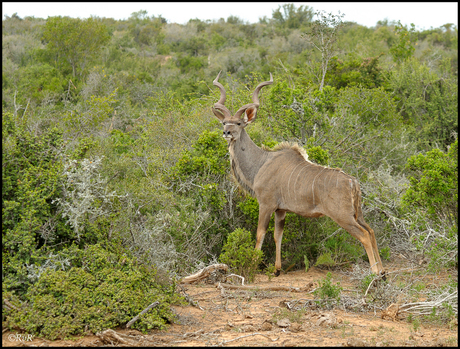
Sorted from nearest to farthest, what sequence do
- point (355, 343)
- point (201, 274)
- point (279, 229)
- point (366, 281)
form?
point (355, 343) < point (366, 281) < point (201, 274) < point (279, 229)

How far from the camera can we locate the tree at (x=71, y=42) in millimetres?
16938

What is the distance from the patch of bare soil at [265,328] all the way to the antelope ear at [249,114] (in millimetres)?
2617

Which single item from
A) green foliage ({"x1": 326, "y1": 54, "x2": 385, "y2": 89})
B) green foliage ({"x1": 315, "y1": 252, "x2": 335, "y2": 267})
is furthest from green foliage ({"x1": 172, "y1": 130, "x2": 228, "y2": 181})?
green foliage ({"x1": 326, "y1": 54, "x2": 385, "y2": 89})

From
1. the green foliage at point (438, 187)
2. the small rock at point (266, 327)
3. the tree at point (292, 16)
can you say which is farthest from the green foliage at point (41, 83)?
the tree at point (292, 16)

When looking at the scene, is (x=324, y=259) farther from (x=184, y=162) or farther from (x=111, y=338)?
(x=111, y=338)

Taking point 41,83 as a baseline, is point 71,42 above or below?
above

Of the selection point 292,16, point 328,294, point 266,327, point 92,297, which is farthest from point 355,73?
point 292,16

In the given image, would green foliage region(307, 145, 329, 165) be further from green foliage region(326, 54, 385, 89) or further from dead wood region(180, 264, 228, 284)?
green foliage region(326, 54, 385, 89)

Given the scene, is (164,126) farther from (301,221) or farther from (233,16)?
(233,16)

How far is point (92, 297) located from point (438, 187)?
13.4 feet

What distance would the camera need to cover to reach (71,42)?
16969 mm

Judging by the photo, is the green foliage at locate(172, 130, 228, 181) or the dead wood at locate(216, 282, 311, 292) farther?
the green foliage at locate(172, 130, 228, 181)

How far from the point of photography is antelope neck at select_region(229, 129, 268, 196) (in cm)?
688

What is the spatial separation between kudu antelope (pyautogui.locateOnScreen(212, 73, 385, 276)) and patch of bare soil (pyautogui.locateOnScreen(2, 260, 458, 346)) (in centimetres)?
94
